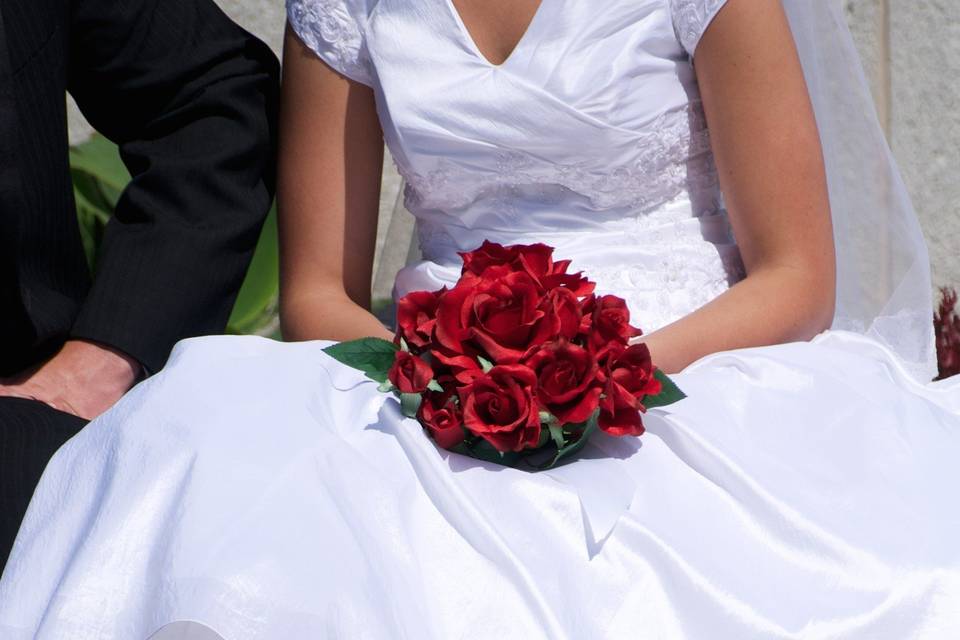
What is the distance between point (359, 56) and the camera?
2.14 m

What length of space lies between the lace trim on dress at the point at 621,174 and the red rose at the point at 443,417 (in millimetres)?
712

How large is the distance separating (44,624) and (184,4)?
1.23 metres

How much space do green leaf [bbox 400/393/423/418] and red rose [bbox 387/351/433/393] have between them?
0.01m

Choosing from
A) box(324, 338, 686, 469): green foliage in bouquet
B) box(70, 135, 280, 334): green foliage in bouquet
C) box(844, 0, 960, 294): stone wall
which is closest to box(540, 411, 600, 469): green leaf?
box(324, 338, 686, 469): green foliage in bouquet

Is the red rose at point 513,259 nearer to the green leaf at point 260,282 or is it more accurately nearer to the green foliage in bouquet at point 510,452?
the green foliage in bouquet at point 510,452

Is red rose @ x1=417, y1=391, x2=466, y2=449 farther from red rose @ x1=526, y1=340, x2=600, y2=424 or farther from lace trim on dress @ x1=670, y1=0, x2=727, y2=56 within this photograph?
lace trim on dress @ x1=670, y1=0, x2=727, y2=56

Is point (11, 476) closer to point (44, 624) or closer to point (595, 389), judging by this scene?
point (44, 624)

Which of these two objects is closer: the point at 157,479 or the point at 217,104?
the point at 157,479

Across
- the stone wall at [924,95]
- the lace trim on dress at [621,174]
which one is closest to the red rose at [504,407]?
the lace trim on dress at [621,174]

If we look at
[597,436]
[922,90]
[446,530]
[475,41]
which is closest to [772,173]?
[475,41]

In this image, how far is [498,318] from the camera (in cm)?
137

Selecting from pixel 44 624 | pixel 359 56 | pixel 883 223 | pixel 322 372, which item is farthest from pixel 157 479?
pixel 883 223

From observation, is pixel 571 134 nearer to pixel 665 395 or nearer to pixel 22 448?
pixel 665 395

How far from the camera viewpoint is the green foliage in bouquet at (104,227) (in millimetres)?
3139
